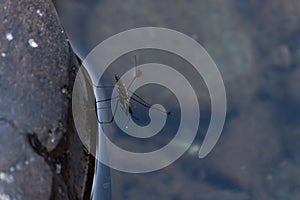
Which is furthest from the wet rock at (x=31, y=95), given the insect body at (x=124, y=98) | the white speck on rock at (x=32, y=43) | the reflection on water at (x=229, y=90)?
the reflection on water at (x=229, y=90)

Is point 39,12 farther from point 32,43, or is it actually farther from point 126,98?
point 126,98

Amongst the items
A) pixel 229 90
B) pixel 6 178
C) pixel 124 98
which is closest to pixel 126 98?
pixel 124 98

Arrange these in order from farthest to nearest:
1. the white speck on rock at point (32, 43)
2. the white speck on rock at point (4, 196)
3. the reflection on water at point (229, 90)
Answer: the reflection on water at point (229, 90), the white speck on rock at point (32, 43), the white speck on rock at point (4, 196)

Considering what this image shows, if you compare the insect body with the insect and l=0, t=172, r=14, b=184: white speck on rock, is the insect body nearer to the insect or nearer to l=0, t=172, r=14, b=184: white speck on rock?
the insect

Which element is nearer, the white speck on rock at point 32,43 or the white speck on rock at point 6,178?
the white speck on rock at point 6,178

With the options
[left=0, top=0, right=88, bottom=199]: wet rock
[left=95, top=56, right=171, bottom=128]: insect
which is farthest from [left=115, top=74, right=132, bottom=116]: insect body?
[left=0, top=0, right=88, bottom=199]: wet rock

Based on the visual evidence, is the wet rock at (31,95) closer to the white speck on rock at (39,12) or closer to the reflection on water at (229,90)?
the white speck on rock at (39,12)
